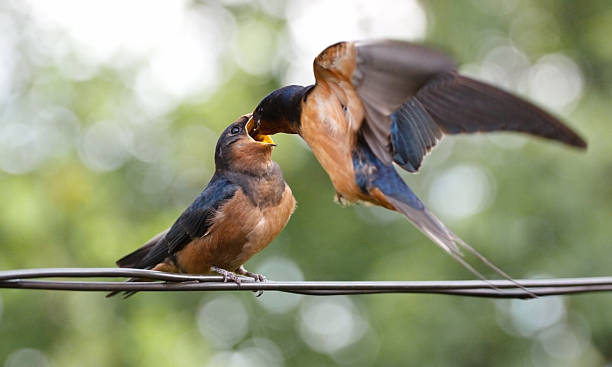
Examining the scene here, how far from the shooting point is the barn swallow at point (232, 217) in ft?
10.8

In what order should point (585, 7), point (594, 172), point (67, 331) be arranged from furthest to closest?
point (585, 7) < point (594, 172) < point (67, 331)

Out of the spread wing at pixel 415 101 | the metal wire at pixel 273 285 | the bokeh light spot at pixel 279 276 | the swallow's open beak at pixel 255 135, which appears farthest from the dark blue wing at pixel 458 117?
the bokeh light spot at pixel 279 276

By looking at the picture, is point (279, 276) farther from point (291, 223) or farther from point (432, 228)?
point (432, 228)

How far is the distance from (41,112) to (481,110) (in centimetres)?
450

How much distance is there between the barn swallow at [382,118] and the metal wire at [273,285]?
187mm

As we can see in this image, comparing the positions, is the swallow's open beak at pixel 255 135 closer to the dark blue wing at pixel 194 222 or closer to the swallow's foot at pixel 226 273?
the dark blue wing at pixel 194 222

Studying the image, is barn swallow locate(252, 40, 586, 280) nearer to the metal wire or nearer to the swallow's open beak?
the swallow's open beak

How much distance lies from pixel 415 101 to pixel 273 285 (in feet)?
4.56

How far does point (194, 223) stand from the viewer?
11.1 feet

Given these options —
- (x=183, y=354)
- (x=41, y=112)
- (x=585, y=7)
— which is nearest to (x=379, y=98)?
(x=183, y=354)

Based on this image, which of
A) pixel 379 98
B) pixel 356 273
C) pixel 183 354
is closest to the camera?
pixel 379 98

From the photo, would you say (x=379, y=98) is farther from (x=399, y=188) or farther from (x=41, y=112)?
(x=41, y=112)

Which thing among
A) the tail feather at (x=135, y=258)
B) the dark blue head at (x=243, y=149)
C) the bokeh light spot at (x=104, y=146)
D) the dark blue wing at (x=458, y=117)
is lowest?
the dark blue wing at (x=458, y=117)

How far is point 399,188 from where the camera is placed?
305 cm
